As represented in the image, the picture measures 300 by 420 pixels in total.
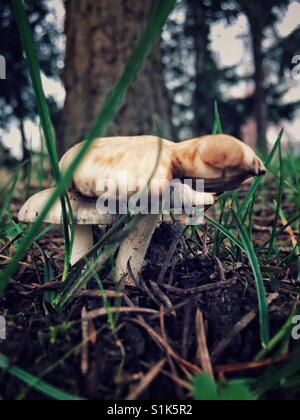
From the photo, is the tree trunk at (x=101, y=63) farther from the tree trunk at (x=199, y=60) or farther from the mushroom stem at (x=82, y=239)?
the tree trunk at (x=199, y=60)

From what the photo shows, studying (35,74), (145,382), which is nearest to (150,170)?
(35,74)

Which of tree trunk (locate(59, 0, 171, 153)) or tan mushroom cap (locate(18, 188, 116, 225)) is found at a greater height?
tree trunk (locate(59, 0, 171, 153))

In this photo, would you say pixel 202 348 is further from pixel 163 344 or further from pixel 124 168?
pixel 124 168

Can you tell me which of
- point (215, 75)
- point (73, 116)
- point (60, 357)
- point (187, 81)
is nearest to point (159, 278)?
point (60, 357)

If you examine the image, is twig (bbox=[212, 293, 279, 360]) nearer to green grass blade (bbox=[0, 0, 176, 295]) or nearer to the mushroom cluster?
the mushroom cluster

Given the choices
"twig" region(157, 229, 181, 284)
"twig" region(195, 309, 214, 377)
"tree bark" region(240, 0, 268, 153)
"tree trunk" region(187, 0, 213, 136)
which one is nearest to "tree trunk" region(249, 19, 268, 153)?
"tree bark" region(240, 0, 268, 153)

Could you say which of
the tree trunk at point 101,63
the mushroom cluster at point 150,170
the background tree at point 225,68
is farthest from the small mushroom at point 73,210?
the background tree at point 225,68
